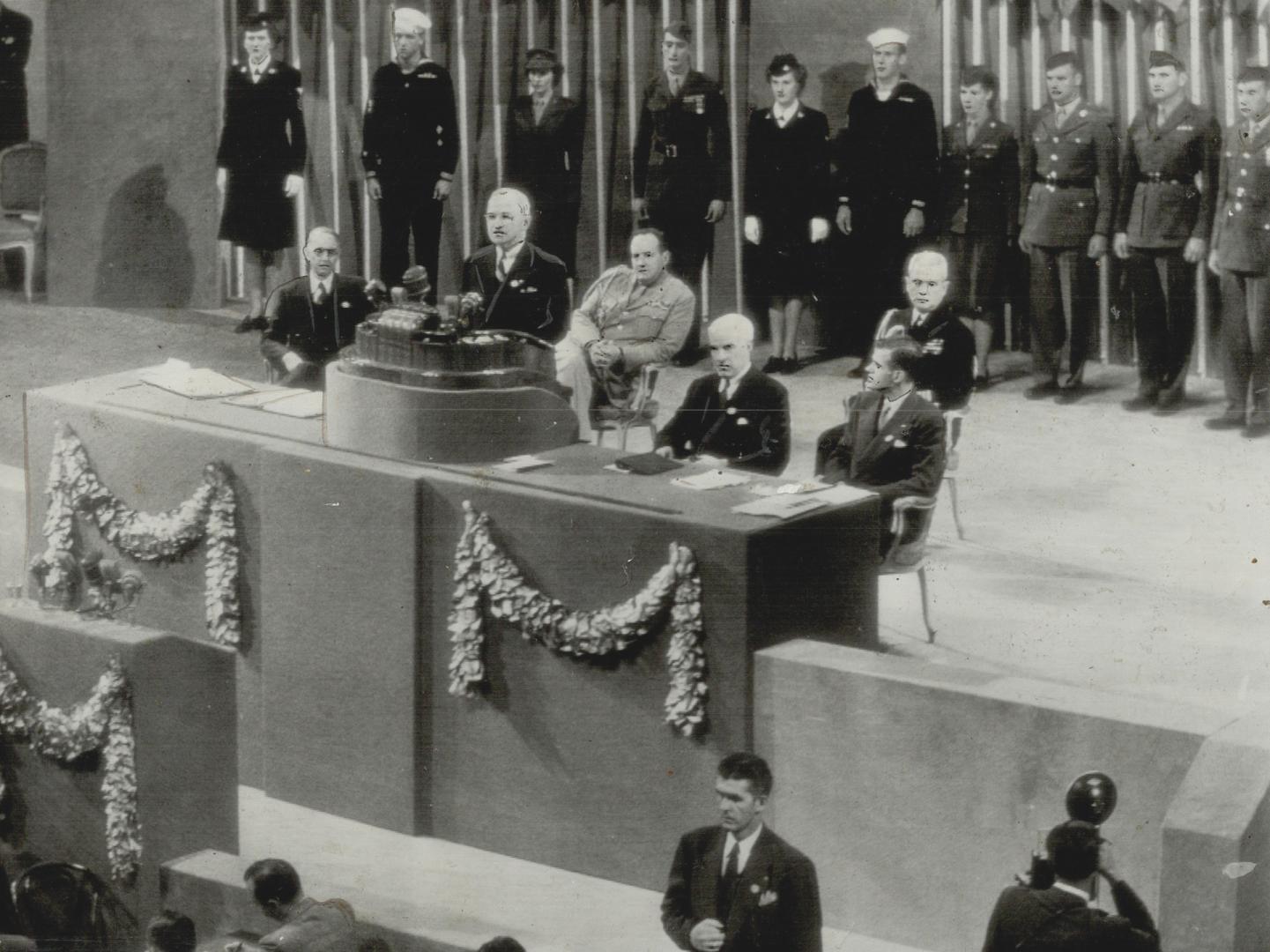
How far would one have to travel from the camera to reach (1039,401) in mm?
11195

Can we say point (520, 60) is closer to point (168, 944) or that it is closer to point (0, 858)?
point (0, 858)

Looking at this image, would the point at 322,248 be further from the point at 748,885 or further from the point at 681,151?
the point at 748,885

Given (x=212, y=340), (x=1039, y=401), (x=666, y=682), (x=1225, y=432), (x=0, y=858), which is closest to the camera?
(x=666, y=682)

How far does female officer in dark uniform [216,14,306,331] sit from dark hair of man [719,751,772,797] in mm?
6960

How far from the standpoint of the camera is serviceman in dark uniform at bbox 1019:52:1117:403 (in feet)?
35.8

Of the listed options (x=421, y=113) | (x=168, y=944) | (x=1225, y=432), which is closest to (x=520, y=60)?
(x=421, y=113)

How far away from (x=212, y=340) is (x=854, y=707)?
6840mm

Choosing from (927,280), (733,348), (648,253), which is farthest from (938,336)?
(648,253)

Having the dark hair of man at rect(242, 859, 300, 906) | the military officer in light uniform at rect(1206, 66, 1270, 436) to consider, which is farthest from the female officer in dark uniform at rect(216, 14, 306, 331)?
the dark hair of man at rect(242, 859, 300, 906)

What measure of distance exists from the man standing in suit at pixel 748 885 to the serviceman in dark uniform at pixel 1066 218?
531 centimetres

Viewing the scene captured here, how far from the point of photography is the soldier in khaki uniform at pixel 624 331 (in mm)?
9750

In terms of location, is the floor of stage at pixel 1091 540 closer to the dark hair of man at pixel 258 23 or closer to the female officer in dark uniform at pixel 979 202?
the female officer in dark uniform at pixel 979 202

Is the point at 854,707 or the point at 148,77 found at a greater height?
the point at 148,77

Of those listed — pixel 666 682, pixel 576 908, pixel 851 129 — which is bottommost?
pixel 576 908
